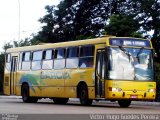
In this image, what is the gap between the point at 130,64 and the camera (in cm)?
2433

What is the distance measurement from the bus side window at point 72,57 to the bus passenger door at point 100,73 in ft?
6.37

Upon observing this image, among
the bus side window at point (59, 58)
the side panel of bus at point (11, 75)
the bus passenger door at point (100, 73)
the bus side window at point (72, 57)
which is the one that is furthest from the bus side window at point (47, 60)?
the bus passenger door at point (100, 73)

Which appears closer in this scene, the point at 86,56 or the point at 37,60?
the point at 86,56

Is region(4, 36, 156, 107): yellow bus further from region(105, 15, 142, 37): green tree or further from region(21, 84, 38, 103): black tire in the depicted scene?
region(105, 15, 142, 37): green tree

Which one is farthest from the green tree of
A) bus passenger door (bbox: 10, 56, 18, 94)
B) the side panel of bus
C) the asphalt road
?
the asphalt road

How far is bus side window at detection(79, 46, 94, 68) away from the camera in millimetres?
25384

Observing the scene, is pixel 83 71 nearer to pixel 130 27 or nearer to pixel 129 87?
pixel 129 87

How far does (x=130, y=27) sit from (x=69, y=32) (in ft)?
39.6

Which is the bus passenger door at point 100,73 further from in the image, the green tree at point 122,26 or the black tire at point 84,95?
the green tree at point 122,26

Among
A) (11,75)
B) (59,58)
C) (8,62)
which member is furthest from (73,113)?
(8,62)

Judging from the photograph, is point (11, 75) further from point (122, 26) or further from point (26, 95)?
point (122, 26)

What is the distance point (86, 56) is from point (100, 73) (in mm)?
1542

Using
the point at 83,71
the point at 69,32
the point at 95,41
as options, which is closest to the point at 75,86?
the point at 83,71

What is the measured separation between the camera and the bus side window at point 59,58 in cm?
2794
